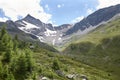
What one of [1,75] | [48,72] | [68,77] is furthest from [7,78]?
[68,77]

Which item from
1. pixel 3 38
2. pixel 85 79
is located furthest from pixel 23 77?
pixel 85 79

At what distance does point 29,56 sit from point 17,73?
7.70 metres

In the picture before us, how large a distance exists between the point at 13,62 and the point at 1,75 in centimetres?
1012

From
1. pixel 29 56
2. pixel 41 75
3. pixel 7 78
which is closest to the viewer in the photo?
pixel 7 78

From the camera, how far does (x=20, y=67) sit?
3489 inches

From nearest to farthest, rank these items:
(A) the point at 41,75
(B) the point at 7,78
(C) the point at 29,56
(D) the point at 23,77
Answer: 1. (B) the point at 7,78
2. (D) the point at 23,77
3. (C) the point at 29,56
4. (A) the point at 41,75

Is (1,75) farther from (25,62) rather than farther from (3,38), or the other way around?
(3,38)

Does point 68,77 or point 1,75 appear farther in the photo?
point 68,77

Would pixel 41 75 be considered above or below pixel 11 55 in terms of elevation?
below

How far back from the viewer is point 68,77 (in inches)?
4715

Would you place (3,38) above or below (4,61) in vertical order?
above

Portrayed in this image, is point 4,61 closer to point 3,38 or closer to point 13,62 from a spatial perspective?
point 13,62

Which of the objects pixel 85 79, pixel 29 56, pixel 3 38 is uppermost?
pixel 3 38

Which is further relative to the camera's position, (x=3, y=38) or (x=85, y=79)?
(x=85, y=79)
